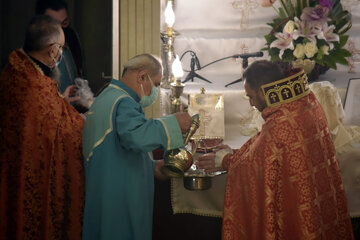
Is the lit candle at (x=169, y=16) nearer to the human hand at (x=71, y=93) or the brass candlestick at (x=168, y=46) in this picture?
the brass candlestick at (x=168, y=46)

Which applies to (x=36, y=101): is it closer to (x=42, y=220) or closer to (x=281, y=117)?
(x=42, y=220)

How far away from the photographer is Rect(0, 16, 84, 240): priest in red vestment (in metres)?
2.07

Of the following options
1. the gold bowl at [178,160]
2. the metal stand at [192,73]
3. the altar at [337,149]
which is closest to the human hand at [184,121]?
the gold bowl at [178,160]

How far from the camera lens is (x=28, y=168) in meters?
2.09

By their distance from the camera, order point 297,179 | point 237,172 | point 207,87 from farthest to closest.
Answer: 1. point 207,87
2. point 237,172
3. point 297,179

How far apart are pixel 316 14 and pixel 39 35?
65.1 inches

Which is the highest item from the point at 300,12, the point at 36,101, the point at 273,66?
the point at 300,12

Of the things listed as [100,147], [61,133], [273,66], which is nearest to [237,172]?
[273,66]

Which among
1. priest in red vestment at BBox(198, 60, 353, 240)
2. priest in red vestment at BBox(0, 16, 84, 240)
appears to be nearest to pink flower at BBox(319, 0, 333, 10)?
priest in red vestment at BBox(198, 60, 353, 240)

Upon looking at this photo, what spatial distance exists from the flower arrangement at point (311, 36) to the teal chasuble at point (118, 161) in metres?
1.05

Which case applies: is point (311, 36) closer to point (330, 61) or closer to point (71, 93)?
point (330, 61)

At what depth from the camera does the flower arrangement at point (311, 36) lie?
8.46 ft

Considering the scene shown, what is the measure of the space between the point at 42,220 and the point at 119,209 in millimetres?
423

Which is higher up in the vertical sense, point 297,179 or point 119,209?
point 297,179
